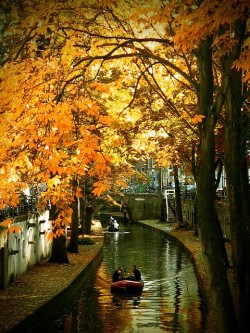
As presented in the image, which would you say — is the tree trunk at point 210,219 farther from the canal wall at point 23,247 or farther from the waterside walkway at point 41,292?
the canal wall at point 23,247

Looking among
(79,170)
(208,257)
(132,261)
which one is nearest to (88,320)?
(79,170)


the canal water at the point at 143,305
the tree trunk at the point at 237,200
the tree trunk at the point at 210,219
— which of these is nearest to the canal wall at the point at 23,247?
the canal water at the point at 143,305

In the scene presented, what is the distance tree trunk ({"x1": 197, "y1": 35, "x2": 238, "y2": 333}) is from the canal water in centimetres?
573

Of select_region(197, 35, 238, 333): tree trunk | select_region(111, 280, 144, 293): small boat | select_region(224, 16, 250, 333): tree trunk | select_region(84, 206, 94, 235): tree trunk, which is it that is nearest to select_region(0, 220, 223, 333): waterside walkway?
select_region(111, 280, 144, 293): small boat

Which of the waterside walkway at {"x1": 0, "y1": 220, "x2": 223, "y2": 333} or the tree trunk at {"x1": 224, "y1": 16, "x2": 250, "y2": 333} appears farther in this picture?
the waterside walkway at {"x1": 0, "y1": 220, "x2": 223, "y2": 333}

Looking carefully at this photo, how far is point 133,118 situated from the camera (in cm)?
1204

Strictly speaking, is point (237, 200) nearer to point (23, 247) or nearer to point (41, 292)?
point (41, 292)

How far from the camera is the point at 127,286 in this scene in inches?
787

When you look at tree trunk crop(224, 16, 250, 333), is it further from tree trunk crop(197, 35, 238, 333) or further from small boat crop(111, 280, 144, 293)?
small boat crop(111, 280, 144, 293)

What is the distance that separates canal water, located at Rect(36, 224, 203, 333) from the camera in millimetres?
14508

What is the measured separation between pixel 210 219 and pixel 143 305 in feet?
34.4

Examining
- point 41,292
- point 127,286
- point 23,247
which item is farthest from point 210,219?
point 23,247

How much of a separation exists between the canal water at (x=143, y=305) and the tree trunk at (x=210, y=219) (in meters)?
5.73

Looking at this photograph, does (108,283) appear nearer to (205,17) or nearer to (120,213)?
(205,17)
